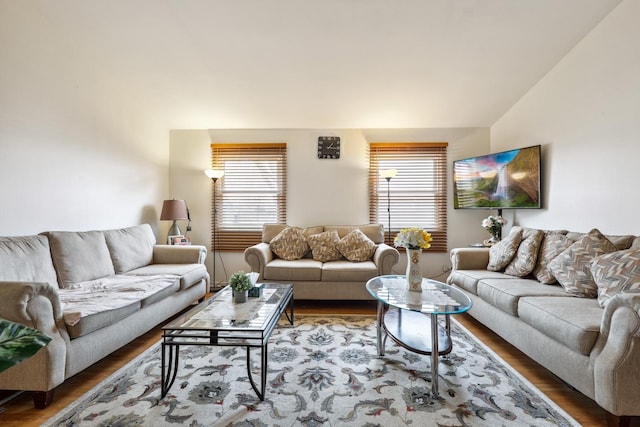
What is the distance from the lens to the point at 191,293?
298 cm

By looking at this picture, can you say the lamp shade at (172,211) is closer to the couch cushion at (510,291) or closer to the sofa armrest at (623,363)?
the couch cushion at (510,291)

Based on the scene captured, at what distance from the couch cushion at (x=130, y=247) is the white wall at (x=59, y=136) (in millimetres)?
236

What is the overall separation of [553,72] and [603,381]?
297cm

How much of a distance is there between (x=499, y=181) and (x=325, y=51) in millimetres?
2556

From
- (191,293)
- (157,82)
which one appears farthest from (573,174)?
(157,82)

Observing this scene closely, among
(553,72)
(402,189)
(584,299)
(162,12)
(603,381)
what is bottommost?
(603,381)

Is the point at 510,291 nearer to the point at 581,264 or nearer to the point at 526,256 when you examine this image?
the point at 581,264

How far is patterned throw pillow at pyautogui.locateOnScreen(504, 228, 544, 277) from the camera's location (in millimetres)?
2598

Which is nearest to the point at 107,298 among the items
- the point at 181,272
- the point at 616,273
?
the point at 181,272

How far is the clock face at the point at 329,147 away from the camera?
13.6 feet

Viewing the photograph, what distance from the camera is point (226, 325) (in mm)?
1673

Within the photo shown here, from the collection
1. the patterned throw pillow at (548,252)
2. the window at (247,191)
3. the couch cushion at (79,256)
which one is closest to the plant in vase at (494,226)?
the patterned throw pillow at (548,252)

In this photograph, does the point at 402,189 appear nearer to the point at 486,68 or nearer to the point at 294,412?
the point at 486,68

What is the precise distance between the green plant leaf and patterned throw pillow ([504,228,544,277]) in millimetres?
3187
